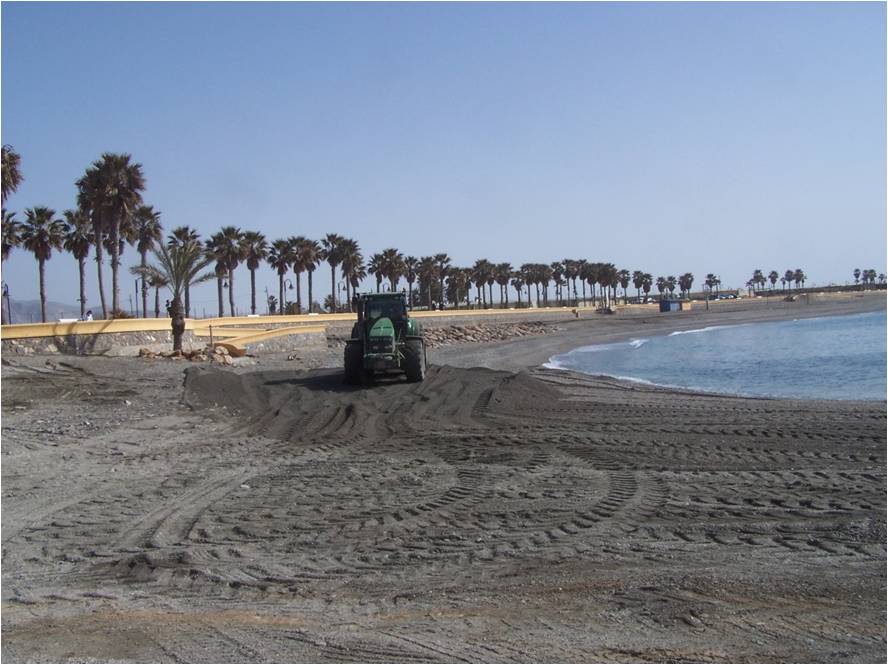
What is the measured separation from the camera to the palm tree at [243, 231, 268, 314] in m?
66.1

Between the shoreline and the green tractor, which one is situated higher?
the green tractor

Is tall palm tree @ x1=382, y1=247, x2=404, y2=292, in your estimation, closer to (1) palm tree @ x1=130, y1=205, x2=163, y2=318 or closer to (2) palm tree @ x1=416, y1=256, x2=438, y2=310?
(2) palm tree @ x1=416, y1=256, x2=438, y2=310

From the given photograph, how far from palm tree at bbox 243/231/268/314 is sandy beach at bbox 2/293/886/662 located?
162 ft

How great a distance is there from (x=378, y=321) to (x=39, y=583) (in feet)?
55.3

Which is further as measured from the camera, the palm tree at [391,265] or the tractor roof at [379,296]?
the palm tree at [391,265]

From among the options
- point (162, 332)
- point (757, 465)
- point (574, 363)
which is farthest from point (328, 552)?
point (574, 363)

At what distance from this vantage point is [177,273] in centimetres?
3566

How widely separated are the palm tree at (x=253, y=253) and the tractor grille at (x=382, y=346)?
146 ft

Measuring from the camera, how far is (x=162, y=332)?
120 feet

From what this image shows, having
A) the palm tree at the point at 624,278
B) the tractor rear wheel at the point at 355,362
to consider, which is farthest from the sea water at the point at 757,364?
the palm tree at the point at 624,278

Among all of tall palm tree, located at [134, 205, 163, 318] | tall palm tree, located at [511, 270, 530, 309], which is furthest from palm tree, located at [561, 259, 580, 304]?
tall palm tree, located at [134, 205, 163, 318]

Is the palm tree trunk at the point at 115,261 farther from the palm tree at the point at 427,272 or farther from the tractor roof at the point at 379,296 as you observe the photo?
the palm tree at the point at 427,272

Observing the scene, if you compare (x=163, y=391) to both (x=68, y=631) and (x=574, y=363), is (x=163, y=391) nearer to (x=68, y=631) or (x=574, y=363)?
(x=68, y=631)

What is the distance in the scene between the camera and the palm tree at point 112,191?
1615 inches
